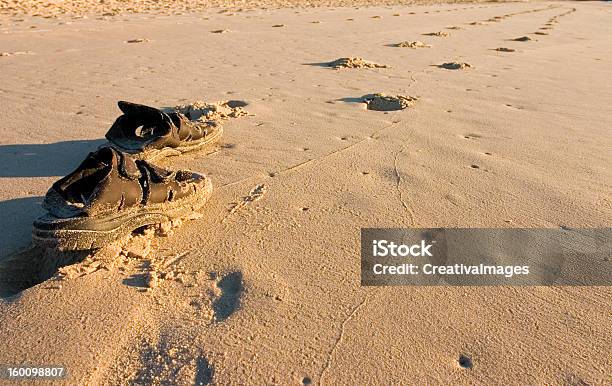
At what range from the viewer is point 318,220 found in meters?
2.34

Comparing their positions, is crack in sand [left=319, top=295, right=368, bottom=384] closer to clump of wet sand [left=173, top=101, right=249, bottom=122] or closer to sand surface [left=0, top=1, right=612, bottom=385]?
sand surface [left=0, top=1, right=612, bottom=385]

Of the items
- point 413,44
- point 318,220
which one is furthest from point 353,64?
point 318,220

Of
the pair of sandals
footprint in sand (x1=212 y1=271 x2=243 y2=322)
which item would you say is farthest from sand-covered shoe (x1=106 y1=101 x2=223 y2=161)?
footprint in sand (x1=212 y1=271 x2=243 y2=322)

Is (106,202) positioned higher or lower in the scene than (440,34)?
higher

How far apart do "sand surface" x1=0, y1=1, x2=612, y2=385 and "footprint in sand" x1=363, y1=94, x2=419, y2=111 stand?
122mm

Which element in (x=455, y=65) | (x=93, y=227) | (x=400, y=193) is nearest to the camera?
(x=93, y=227)

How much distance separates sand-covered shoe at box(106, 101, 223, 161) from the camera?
9.53ft

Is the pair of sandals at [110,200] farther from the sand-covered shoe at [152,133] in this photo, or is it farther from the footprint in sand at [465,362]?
the footprint in sand at [465,362]

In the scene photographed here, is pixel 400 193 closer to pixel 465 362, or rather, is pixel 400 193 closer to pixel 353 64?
pixel 465 362

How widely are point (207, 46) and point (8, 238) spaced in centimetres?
602

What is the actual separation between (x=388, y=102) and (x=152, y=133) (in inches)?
84.2

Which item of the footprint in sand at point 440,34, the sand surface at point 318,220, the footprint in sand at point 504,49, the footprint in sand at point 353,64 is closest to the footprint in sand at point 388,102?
the sand surface at point 318,220

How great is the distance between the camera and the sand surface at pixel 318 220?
1536mm

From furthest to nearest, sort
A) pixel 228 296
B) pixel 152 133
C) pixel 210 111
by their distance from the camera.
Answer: pixel 210 111 → pixel 152 133 → pixel 228 296
